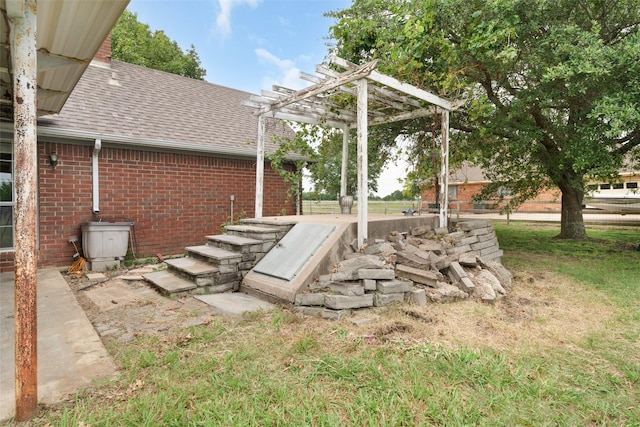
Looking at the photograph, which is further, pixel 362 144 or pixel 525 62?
pixel 525 62

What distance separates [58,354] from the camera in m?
2.65

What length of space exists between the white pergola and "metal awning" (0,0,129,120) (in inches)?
98.0

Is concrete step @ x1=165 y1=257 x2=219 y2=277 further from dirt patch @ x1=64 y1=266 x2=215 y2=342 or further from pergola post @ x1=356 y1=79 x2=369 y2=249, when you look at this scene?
pergola post @ x1=356 y1=79 x2=369 y2=249

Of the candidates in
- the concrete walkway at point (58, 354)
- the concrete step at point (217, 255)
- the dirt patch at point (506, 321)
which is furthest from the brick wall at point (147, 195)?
the dirt patch at point (506, 321)

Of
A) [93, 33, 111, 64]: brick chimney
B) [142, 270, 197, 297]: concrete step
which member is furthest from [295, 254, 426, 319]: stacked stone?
[93, 33, 111, 64]: brick chimney

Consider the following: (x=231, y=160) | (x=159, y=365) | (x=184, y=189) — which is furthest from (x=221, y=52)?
(x=159, y=365)

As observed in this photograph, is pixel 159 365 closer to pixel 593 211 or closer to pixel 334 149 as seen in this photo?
pixel 334 149

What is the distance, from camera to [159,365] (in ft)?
8.36

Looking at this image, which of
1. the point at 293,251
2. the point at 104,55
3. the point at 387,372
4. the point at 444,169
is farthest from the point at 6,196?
the point at 444,169

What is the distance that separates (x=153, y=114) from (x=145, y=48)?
12994 millimetres

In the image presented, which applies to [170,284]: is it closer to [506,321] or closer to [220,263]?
[220,263]

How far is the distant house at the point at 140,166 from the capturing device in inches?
242

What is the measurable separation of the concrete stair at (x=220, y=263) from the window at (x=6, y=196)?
2.65 m

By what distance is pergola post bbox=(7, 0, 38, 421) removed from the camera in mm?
1938
